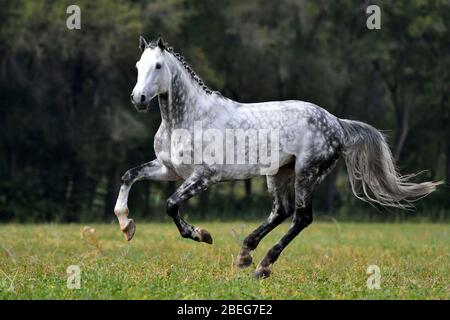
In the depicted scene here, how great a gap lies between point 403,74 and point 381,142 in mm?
30331

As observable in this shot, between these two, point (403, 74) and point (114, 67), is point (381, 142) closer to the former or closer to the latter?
point (114, 67)

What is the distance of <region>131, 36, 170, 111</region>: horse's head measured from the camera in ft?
35.5

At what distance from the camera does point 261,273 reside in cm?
1141

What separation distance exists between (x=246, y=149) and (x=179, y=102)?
37.2 inches

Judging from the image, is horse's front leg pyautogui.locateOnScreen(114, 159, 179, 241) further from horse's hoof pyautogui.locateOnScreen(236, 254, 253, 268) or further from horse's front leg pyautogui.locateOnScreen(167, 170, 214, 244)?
horse's hoof pyautogui.locateOnScreen(236, 254, 253, 268)

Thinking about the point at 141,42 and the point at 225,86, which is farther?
the point at 225,86

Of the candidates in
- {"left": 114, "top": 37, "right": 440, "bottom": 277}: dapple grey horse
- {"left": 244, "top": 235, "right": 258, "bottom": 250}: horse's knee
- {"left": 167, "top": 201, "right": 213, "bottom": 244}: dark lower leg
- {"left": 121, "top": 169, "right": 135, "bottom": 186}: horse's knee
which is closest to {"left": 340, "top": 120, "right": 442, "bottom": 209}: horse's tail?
{"left": 114, "top": 37, "right": 440, "bottom": 277}: dapple grey horse

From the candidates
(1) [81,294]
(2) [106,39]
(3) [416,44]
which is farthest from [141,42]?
(3) [416,44]

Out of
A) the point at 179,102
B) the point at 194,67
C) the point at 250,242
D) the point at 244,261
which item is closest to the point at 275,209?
the point at 250,242

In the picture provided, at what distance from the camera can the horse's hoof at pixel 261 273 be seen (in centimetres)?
1134

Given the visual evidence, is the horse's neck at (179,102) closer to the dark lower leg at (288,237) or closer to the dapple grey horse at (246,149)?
the dapple grey horse at (246,149)

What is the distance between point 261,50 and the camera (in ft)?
124

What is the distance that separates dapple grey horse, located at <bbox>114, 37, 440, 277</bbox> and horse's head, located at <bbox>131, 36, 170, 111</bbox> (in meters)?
0.01

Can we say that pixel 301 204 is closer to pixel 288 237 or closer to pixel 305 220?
pixel 305 220
